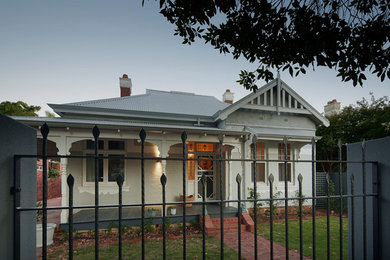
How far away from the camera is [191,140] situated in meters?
9.27

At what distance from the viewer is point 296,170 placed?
1175cm

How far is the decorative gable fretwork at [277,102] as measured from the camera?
1104 cm

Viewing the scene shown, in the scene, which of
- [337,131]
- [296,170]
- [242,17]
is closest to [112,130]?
[242,17]

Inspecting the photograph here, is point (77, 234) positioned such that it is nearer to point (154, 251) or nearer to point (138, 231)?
point (138, 231)

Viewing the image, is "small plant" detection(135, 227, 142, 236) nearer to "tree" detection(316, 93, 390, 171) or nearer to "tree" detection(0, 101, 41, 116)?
"tree" detection(316, 93, 390, 171)

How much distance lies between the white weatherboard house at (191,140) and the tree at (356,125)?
488 centimetres

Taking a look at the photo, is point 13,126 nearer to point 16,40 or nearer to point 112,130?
point 112,130

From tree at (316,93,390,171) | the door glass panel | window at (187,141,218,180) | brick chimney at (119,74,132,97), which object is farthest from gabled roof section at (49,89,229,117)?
tree at (316,93,390,171)

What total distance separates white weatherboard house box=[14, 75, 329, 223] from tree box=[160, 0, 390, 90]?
5.35 meters

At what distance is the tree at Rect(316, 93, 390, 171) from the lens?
1471 centimetres

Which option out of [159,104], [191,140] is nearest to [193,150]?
[191,140]

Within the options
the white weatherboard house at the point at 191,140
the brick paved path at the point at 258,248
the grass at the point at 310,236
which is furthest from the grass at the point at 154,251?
the white weatherboard house at the point at 191,140

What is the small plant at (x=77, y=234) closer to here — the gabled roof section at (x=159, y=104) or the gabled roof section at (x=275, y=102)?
the gabled roof section at (x=159, y=104)

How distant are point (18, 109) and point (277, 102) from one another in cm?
2206
